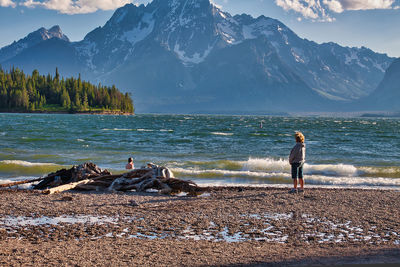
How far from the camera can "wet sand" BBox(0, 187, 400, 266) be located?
8.71 meters

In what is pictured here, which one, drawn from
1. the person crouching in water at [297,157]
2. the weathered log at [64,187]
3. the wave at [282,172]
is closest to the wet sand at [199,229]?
the weathered log at [64,187]

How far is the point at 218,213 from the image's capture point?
12.9m

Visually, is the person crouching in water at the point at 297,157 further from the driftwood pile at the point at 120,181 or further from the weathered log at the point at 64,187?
the weathered log at the point at 64,187

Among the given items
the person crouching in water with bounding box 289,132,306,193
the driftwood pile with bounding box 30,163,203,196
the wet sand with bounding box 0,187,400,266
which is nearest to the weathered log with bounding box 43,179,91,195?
the driftwood pile with bounding box 30,163,203,196

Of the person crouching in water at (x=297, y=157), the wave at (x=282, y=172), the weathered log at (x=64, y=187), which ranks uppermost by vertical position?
the person crouching in water at (x=297, y=157)

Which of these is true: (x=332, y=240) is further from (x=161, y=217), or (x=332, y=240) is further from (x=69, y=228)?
(x=69, y=228)

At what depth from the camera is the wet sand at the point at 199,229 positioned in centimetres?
871

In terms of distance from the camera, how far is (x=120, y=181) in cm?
1755

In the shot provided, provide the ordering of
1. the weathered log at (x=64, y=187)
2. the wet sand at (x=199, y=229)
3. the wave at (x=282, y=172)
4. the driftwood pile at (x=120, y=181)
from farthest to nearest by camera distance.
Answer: the wave at (x=282, y=172), the driftwood pile at (x=120, y=181), the weathered log at (x=64, y=187), the wet sand at (x=199, y=229)

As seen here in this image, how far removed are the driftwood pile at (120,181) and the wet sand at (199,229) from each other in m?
0.94

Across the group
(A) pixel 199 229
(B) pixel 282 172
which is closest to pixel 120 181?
(A) pixel 199 229

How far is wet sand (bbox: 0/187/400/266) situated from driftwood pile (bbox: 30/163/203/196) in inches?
37.1

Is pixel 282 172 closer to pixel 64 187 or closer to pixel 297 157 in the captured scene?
pixel 297 157

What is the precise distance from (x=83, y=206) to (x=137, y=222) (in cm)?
309
